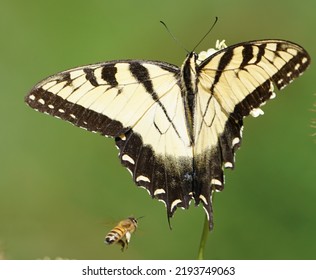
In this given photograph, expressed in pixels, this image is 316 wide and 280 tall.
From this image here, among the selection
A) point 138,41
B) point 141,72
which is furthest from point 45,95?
point 138,41

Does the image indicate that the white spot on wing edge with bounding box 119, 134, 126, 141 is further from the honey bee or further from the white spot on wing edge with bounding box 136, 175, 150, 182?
the honey bee

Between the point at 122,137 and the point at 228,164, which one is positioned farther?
the point at 122,137

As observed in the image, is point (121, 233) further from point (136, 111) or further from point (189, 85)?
point (189, 85)

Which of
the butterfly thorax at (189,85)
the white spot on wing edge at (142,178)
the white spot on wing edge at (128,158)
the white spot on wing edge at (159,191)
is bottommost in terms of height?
the white spot on wing edge at (159,191)

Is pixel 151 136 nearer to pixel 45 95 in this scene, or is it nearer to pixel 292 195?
pixel 45 95

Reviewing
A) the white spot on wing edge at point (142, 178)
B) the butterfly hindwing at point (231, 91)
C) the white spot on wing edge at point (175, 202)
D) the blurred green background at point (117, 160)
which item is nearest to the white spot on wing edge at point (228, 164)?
the butterfly hindwing at point (231, 91)

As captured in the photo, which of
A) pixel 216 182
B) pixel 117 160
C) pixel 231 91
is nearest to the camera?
pixel 216 182

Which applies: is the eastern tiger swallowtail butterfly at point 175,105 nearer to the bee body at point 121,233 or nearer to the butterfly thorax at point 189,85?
the butterfly thorax at point 189,85

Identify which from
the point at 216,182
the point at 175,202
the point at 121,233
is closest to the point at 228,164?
the point at 216,182
